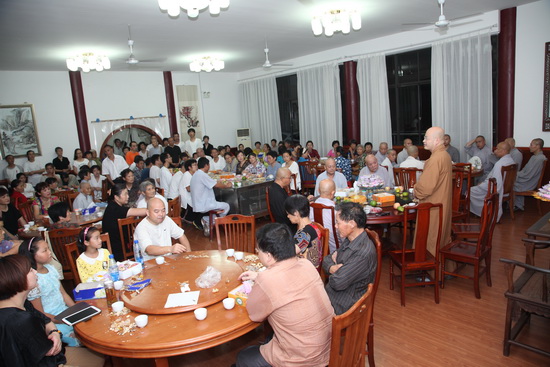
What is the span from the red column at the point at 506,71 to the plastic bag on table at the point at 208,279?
646 cm

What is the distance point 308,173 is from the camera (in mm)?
7824

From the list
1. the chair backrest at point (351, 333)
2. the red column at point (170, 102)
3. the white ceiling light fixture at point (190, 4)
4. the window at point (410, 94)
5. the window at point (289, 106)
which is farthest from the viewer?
the window at point (289, 106)

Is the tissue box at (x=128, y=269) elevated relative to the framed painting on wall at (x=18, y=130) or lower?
lower

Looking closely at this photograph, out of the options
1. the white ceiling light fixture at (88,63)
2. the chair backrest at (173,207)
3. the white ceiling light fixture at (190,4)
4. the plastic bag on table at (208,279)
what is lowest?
the plastic bag on table at (208,279)

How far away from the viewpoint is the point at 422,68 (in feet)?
Result: 27.1

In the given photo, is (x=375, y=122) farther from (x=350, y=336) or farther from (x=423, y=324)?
(x=350, y=336)

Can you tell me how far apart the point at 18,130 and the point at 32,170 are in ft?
3.35

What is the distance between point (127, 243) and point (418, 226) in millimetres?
3152

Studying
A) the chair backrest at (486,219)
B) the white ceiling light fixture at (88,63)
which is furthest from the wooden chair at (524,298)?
the white ceiling light fixture at (88,63)

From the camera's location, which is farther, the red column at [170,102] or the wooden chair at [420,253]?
the red column at [170,102]

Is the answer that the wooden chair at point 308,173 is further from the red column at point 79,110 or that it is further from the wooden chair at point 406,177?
the red column at point 79,110

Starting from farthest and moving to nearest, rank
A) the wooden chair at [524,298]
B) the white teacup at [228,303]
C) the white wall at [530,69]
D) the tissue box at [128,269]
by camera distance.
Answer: the white wall at [530,69] < the tissue box at [128,269] < the wooden chair at [524,298] < the white teacup at [228,303]


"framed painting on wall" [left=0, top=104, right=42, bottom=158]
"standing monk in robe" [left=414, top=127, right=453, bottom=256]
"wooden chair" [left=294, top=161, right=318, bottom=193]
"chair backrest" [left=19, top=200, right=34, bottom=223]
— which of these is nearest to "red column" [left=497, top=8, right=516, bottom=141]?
"wooden chair" [left=294, top=161, right=318, bottom=193]

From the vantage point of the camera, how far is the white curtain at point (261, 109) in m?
11.4
